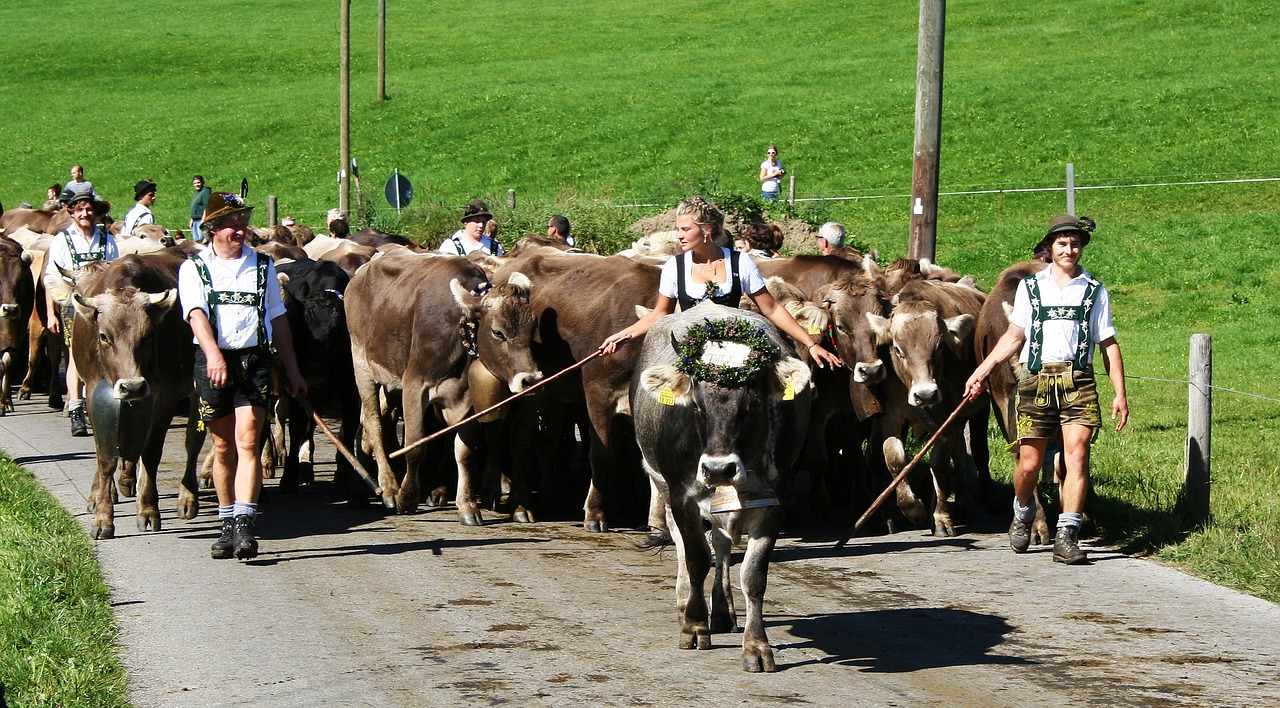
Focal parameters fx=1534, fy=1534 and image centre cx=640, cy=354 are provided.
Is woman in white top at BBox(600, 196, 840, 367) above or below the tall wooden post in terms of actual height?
above

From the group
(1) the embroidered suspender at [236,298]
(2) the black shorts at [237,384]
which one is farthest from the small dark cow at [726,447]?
(1) the embroidered suspender at [236,298]

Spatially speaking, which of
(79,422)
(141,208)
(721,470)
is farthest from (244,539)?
(141,208)

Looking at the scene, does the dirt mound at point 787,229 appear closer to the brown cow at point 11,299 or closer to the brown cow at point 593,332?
the brown cow at point 11,299

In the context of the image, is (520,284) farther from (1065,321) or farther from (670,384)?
(670,384)

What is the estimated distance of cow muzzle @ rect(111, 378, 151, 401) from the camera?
32.4 ft

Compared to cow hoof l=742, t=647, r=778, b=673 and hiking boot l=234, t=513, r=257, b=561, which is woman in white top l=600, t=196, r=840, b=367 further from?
hiking boot l=234, t=513, r=257, b=561

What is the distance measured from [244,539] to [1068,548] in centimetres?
509

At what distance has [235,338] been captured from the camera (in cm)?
948

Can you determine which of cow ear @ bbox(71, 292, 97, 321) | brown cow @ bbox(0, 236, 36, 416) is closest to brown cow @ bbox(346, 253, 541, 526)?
cow ear @ bbox(71, 292, 97, 321)

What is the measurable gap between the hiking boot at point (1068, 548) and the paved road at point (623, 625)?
0.11 meters

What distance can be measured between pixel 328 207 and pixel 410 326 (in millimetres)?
31660

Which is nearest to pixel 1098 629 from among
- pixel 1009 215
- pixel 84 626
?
pixel 84 626

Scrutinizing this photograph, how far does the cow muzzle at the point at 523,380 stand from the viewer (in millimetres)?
10680

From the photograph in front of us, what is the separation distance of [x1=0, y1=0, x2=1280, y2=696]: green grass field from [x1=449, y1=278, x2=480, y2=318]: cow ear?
4722 mm
